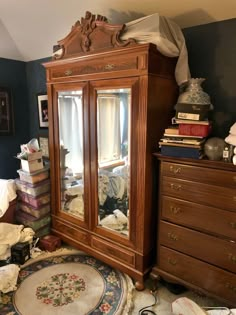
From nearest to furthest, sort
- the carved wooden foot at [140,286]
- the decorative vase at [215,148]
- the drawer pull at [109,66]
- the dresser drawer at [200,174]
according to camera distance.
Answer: the dresser drawer at [200,174] < the decorative vase at [215,148] < the drawer pull at [109,66] < the carved wooden foot at [140,286]

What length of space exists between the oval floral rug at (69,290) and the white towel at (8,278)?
44 mm

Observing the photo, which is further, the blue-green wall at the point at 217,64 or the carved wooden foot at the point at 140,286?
the carved wooden foot at the point at 140,286

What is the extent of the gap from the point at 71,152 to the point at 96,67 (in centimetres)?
87

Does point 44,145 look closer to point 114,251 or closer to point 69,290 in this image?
point 114,251

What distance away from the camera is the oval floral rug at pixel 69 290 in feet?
6.20

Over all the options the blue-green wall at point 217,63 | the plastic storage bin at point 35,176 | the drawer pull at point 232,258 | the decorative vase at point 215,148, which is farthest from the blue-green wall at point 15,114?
the drawer pull at point 232,258

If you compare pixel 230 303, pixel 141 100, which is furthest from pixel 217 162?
pixel 230 303

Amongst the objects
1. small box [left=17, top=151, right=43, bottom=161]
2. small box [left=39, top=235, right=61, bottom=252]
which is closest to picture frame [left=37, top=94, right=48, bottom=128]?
small box [left=17, top=151, right=43, bottom=161]

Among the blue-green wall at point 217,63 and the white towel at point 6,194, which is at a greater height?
the blue-green wall at point 217,63

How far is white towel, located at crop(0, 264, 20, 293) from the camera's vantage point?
204 centimetres

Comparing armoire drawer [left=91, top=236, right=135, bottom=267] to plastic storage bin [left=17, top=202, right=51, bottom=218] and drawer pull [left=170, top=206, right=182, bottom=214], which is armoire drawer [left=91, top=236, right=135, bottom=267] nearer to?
drawer pull [left=170, top=206, right=182, bottom=214]

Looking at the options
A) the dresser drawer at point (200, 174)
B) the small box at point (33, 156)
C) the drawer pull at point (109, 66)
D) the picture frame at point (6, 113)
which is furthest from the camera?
the picture frame at point (6, 113)

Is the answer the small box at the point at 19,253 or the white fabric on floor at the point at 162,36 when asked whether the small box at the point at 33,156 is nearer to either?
the small box at the point at 19,253

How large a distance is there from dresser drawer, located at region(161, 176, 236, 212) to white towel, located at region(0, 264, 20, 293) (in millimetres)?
1419
